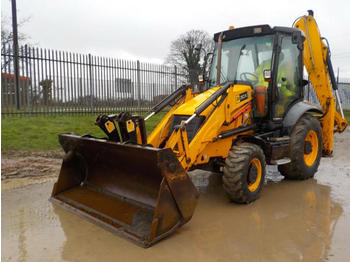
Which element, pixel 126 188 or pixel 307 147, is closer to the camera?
pixel 126 188

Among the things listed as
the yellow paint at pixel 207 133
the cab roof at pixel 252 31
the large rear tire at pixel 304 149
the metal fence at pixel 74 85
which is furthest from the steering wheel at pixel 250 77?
the metal fence at pixel 74 85

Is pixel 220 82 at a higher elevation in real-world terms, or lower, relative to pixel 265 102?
higher

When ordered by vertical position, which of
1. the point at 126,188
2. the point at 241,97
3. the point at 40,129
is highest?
the point at 241,97

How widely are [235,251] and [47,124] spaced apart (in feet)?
24.9

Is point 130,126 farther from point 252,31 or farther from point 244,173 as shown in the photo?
point 252,31

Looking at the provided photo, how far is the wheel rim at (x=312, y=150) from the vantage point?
235 inches

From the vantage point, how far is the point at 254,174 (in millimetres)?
4602

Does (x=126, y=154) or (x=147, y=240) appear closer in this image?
(x=147, y=240)

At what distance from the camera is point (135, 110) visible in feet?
40.7

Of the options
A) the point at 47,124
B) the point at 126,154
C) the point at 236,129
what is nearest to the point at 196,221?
the point at 126,154

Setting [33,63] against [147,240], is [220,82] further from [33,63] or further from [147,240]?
[33,63]

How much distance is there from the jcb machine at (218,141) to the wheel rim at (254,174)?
0.6 inches

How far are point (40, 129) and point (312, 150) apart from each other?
690cm

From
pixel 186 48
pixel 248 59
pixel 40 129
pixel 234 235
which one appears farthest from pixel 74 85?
pixel 186 48
